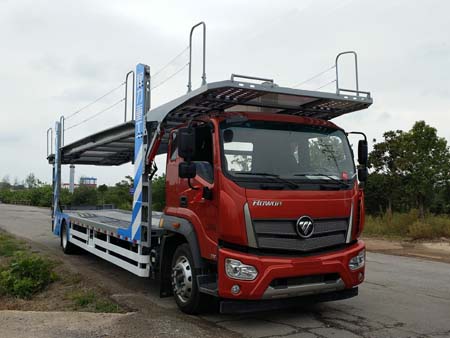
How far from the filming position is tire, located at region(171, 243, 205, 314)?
599 centimetres

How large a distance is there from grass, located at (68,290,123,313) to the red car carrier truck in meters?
0.67

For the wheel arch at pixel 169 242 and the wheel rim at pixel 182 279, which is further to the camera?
the wheel arch at pixel 169 242

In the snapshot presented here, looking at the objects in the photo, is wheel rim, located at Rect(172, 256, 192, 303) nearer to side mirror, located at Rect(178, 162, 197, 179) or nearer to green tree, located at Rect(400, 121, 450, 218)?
side mirror, located at Rect(178, 162, 197, 179)

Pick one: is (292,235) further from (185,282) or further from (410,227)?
(410,227)

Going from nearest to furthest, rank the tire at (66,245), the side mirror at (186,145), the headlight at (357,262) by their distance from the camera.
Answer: the side mirror at (186,145)
the headlight at (357,262)
the tire at (66,245)

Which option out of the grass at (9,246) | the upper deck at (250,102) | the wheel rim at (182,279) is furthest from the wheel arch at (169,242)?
the grass at (9,246)

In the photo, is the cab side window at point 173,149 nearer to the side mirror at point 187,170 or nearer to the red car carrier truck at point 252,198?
the red car carrier truck at point 252,198

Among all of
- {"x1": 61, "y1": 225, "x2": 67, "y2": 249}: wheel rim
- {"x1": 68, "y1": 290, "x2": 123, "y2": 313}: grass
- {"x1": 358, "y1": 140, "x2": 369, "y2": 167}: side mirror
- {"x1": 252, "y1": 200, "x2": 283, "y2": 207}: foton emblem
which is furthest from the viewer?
{"x1": 61, "y1": 225, "x2": 67, "y2": 249}: wheel rim

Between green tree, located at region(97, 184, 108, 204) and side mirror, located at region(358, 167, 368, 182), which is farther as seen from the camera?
green tree, located at region(97, 184, 108, 204)

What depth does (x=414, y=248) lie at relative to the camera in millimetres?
14945

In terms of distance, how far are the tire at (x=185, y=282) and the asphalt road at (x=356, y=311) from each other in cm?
16

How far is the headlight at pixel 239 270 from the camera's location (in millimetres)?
5270

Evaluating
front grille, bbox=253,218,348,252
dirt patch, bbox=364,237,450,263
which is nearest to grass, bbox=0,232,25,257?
front grille, bbox=253,218,348,252

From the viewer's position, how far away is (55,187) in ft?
43.7
